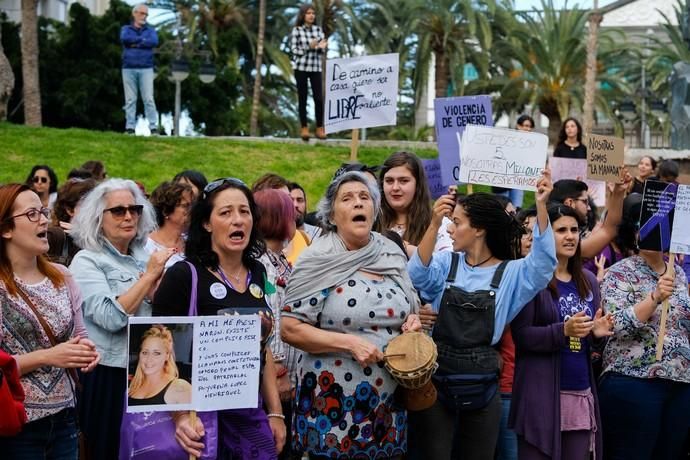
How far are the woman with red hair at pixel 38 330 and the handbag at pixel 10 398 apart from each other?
0.48 ft

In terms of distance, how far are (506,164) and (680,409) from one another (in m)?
1.83

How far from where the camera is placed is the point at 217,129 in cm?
3098

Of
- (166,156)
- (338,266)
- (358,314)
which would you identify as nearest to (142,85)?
(166,156)

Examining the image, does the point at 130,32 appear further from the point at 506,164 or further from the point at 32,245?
the point at 32,245

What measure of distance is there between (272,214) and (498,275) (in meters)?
1.34

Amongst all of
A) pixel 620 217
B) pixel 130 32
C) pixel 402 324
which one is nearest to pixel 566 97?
pixel 130 32

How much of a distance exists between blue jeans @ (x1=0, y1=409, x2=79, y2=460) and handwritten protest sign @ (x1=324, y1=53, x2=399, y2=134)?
380 centimetres

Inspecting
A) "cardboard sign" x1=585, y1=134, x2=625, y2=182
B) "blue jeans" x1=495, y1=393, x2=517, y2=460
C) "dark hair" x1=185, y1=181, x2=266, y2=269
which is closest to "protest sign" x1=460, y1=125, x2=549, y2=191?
"cardboard sign" x1=585, y1=134, x2=625, y2=182

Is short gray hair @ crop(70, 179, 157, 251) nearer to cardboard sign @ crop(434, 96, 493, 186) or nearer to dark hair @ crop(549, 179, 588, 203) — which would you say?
cardboard sign @ crop(434, 96, 493, 186)

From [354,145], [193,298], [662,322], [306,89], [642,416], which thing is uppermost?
[306,89]

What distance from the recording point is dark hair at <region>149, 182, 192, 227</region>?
7.02 m

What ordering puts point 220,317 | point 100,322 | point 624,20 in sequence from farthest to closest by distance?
1. point 624,20
2. point 100,322
3. point 220,317

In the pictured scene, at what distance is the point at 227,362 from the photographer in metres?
4.74

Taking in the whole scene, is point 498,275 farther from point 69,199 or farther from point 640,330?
point 69,199
